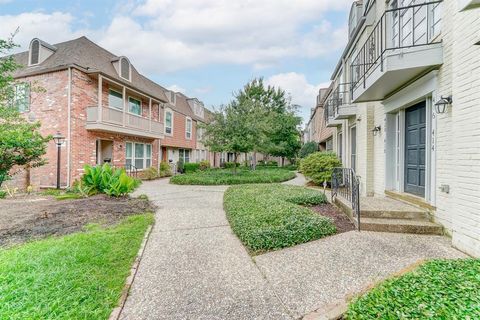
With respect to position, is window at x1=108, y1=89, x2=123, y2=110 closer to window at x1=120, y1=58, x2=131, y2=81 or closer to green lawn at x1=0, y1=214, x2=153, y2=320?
window at x1=120, y1=58, x2=131, y2=81

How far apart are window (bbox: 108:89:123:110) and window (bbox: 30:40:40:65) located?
3.73m

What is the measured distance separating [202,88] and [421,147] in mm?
31134

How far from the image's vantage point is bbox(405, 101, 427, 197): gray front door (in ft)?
18.4

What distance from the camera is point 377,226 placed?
4754 mm

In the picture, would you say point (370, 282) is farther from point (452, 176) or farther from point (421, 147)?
point (421, 147)

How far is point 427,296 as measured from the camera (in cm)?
222

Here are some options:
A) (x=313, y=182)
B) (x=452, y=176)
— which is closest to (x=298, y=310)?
(x=452, y=176)

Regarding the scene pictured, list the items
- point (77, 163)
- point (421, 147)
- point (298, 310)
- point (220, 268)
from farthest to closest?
point (77, 163), point (421, 147), point (220, 268), point (298, 310)

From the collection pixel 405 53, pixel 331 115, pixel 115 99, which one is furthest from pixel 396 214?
pixel 115 99

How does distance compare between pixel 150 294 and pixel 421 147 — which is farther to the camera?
pixel 421 147

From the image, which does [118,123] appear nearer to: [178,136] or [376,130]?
[178,136]

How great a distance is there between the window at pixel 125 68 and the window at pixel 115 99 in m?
1.23

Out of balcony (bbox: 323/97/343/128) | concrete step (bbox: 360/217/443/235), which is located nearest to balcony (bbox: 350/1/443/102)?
concrete step (bbox: 360/217/443/235)

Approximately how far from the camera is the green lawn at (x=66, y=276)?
244 cm
